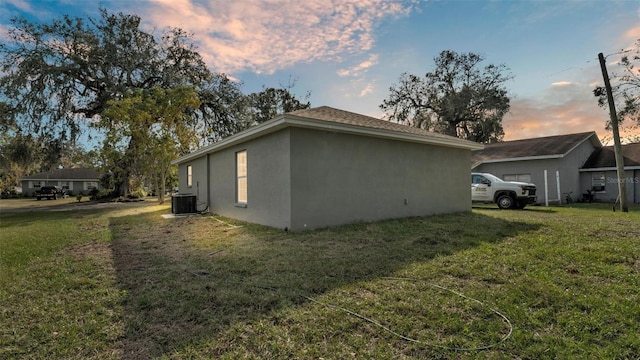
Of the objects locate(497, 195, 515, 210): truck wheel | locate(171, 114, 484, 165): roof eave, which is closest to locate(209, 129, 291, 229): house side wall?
locate(171, 114, 484, 165): roof eave

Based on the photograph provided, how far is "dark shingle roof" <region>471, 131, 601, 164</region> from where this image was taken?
1677 cm

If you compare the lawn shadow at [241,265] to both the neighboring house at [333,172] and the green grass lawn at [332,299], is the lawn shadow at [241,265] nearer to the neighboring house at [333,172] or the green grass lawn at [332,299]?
the green grass lawn at [332,299]

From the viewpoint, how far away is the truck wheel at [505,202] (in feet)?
41.5

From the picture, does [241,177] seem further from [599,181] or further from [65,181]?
[65,181]

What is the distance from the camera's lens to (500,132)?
2903cm

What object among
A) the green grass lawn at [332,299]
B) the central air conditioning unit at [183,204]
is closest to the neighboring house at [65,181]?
the central air conditioning unit at [183,204]

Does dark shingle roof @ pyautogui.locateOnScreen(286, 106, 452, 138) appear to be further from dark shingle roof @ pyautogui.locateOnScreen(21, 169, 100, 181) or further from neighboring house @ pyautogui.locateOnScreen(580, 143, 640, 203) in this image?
dark shingle roof @ pyautogui.locateOnScreen(21, 169, 100, 181)

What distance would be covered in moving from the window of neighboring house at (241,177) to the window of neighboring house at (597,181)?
19.6 meters

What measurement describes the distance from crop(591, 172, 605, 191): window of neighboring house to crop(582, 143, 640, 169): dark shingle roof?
1.55 feet

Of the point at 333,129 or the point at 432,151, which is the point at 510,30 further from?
the point at 333,129

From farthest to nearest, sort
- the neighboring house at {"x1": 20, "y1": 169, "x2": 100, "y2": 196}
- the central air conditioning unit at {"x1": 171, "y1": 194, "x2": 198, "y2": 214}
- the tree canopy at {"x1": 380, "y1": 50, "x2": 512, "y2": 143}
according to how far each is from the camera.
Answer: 1. the neighboring house at {"x1": 20, "y1": 169, "x2": 100, "y2": 196}
2. the tree canopy at {"x1": 380, "y1": 50, "x2": 512, "y2": 143}
3. the central air conditioning unit at {"x1": 171, "y1": 194, "x2": 198, "y2": 214}

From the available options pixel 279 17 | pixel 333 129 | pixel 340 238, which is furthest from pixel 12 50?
pixel 340 238

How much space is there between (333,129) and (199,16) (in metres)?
5.94

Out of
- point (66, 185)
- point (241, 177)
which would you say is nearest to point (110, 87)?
point (241, 177)
